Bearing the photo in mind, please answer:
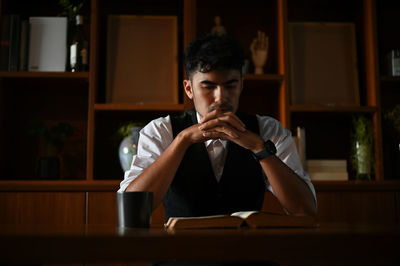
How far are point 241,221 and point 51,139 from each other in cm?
184

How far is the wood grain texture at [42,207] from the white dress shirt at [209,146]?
784mm

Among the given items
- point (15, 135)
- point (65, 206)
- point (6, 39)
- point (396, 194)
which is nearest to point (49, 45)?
point (6, 39)

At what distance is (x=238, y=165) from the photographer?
177 cm

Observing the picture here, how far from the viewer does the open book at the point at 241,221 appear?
3.23ft

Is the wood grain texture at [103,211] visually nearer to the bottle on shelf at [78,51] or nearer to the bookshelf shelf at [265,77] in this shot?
the bottle on shelf at [78,51]

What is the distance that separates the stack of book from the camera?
101 inches

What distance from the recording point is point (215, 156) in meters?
1.84

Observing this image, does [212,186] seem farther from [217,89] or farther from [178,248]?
[178,248]

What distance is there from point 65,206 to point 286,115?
1.29 metres

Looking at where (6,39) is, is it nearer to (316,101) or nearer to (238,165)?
(238,165)

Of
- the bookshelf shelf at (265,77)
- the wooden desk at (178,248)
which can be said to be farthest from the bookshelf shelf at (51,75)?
the wooden desk at (178,248)

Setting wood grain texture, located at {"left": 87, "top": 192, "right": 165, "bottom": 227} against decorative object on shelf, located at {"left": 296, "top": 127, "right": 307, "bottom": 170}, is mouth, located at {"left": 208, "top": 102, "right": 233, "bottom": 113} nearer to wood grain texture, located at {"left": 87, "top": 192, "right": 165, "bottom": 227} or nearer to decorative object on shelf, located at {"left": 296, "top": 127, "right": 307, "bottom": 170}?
wood grain texture, located at {"left": 87, "top": 192, "right": 165, "bottom": 227}

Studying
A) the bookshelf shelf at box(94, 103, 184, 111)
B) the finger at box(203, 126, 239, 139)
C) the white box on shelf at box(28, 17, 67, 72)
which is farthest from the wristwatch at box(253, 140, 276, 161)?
the white box on shelf at box(28, 17, 67, 72)

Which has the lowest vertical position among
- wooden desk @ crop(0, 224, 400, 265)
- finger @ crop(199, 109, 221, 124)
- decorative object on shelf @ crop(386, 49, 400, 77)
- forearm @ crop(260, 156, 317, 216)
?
wooden desk @ crop(0, 224, 400, 265)
